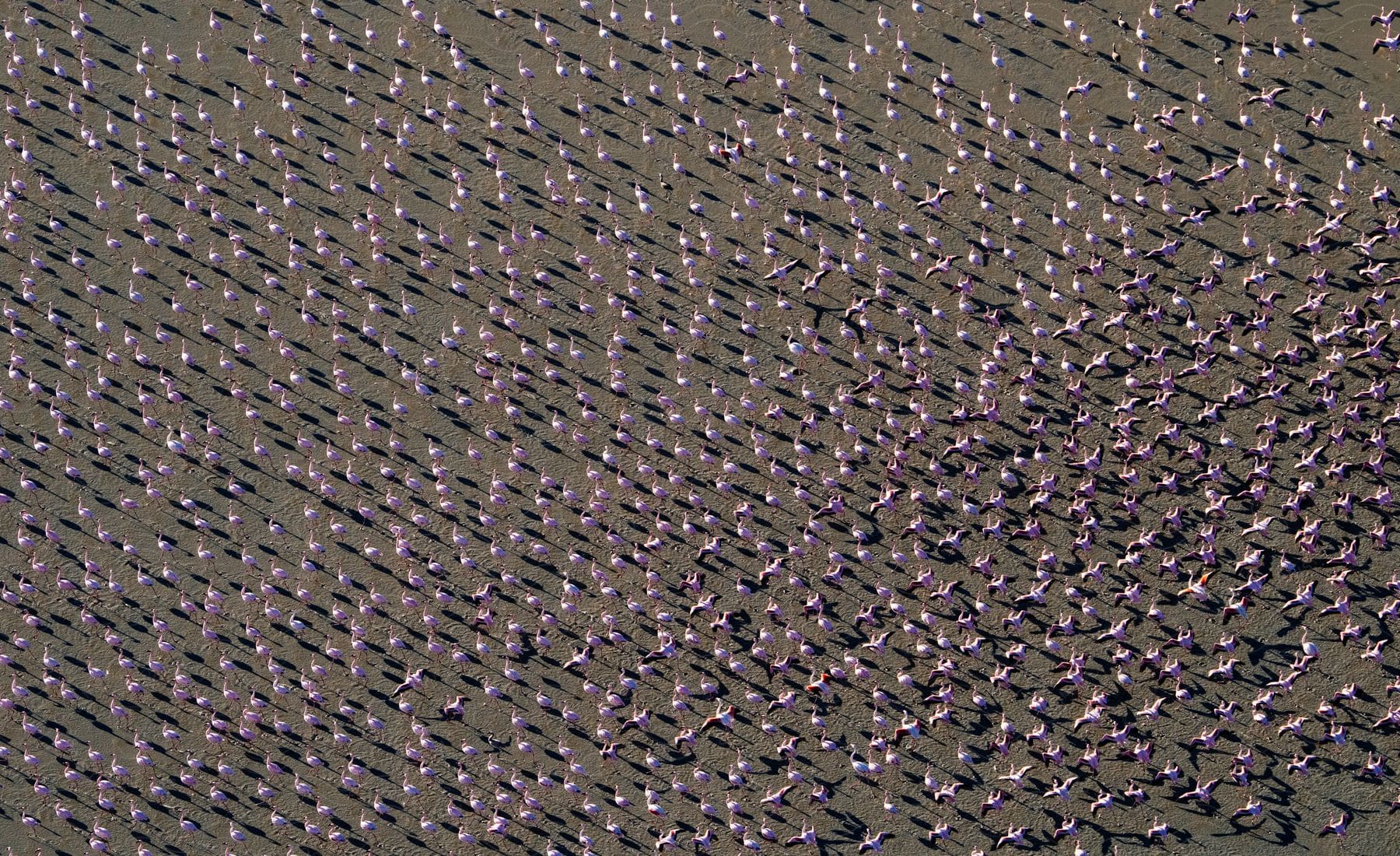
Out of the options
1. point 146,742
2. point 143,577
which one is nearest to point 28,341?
point 143,577

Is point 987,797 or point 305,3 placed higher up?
point 305,3

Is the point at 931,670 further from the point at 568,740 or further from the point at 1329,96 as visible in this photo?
the point at 1329,96

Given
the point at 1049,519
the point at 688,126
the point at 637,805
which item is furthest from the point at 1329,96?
the point at 637,805

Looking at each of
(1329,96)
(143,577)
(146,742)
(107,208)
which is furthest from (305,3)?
(1329,96)

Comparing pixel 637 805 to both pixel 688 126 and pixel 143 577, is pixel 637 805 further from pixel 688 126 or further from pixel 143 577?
pixel 688 126

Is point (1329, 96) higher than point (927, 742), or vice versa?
point (1329, 96)

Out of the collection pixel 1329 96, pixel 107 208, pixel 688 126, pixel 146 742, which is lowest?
pixel 146 742

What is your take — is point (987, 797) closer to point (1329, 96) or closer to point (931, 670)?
point (931, 670)

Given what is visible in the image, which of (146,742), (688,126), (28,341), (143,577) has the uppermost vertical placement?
(688,126)
